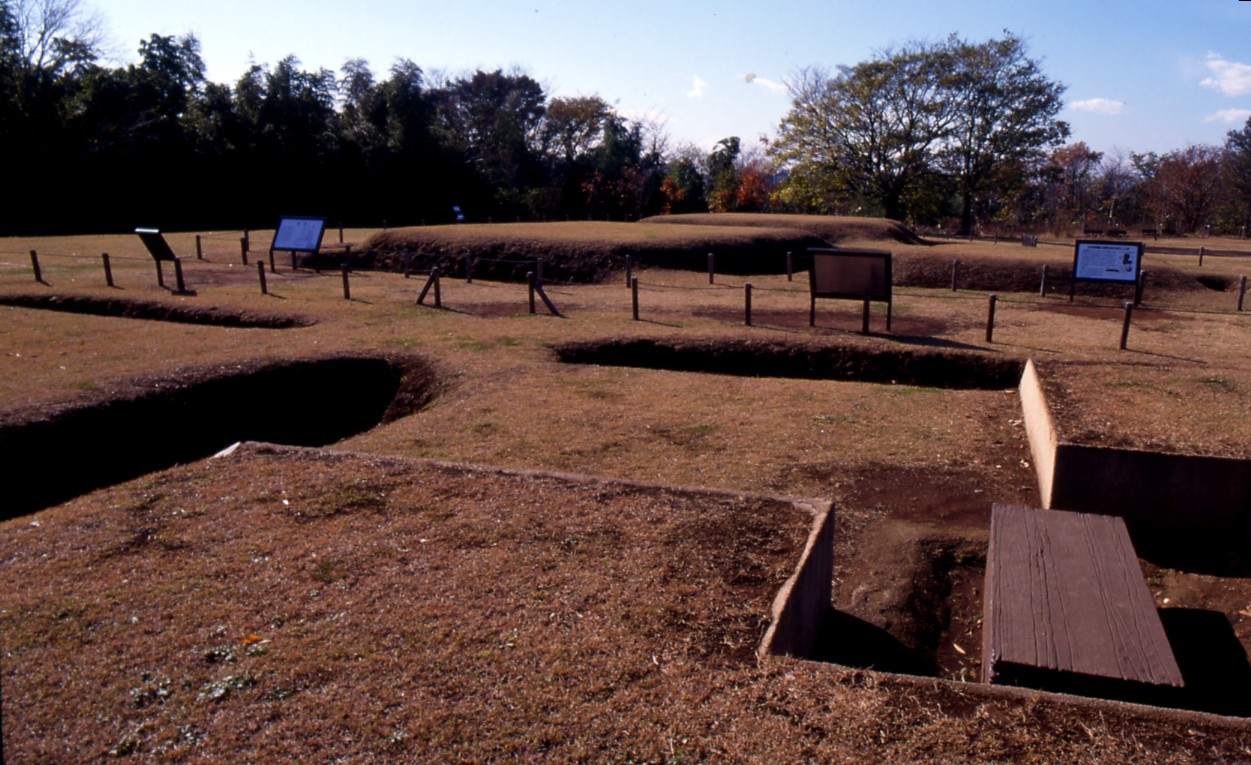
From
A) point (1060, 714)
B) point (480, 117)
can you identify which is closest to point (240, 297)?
point (1060, 714)

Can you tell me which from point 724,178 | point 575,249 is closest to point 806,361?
point 575,249

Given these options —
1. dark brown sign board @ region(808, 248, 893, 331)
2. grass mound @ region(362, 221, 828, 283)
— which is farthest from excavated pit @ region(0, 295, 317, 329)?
dark brown sign board @ region(808, 248, 893, 331)

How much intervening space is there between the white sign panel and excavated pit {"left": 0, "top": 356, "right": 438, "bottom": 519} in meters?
13.1

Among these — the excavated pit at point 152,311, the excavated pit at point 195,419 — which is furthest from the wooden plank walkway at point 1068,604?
the excavated pit at point 152,311

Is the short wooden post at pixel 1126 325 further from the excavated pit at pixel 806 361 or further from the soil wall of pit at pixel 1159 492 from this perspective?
the soil wall of pit at pixel 1159 492

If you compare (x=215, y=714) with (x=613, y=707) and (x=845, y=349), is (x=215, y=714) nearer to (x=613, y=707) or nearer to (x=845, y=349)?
(x=613, y=707)

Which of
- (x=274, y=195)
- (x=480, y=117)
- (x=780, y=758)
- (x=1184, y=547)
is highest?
(x=480, y=117)

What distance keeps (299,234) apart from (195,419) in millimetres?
13426

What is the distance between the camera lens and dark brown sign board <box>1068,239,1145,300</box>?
648 inches

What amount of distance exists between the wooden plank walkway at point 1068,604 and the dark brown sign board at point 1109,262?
42.6 ft

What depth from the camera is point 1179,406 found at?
8242 millimetres

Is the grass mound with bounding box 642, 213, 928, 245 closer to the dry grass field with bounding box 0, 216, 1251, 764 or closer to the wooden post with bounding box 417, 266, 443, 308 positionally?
the dry grass field with bounding box 0, 216, 1251, 764

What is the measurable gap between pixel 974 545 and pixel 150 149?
41.2 metres

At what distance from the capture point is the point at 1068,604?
4.53 metres
